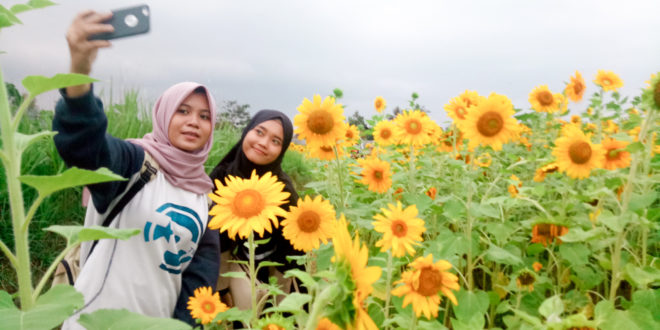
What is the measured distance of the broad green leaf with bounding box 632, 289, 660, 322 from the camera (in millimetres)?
1285

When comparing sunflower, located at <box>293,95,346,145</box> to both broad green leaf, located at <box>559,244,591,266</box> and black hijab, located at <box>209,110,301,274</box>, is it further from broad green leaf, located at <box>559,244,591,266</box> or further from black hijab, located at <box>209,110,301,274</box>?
broad green leaf, located at <box>559,244,591,266</box>

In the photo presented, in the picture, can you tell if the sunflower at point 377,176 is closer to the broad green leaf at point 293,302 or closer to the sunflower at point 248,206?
the sunflower at point 248,206

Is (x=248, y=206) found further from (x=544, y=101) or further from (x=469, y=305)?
(x=544, y=101)

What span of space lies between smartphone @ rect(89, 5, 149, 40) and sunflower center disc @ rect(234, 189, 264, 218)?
0.40 meters

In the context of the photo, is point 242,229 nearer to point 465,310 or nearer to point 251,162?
point 465,310

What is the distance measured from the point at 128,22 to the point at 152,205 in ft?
2.85

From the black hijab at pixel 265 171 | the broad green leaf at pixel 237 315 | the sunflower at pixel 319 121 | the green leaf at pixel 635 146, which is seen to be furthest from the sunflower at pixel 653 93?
the black hijab at pixel 265 171

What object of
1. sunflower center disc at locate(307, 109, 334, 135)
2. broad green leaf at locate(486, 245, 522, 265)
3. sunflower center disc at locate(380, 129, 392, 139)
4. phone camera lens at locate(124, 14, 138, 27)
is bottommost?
broad green leaf at locate(486, 245, 522, 265)

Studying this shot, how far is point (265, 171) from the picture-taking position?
8.13ft

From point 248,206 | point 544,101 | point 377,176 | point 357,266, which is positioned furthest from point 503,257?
point 544,101

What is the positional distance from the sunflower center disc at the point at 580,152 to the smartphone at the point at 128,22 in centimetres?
148

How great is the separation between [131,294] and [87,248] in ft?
0.82

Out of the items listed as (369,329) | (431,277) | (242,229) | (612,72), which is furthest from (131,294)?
(612,72)

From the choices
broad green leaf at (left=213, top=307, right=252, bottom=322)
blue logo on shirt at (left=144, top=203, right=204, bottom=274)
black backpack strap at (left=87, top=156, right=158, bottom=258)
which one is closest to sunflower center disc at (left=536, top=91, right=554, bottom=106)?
blue logo on shirt at (left=144, top=203, right=204, bottom=274)
